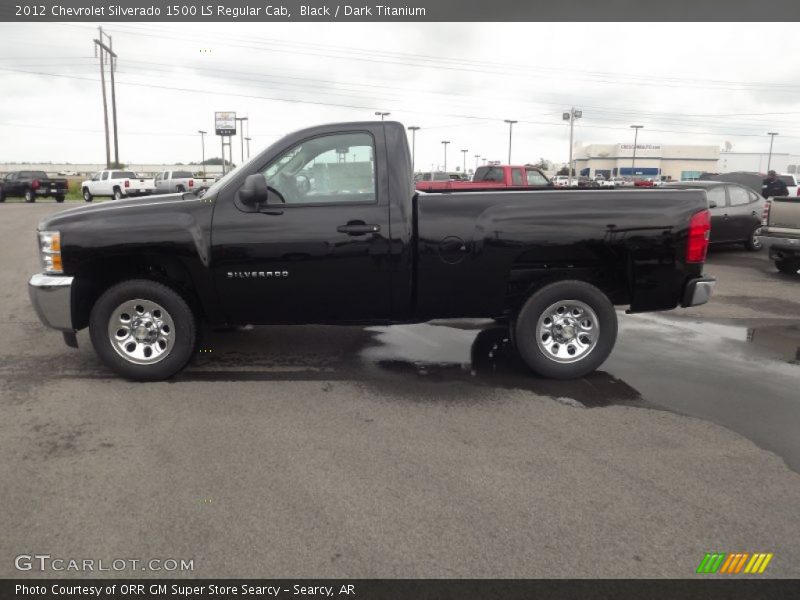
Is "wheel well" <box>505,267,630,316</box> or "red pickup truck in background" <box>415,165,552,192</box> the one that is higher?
"red pickup truck in background" <box>415,165,552,192</box>

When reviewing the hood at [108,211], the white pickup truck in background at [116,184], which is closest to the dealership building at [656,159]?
the white pickup truck in background at [116,184]

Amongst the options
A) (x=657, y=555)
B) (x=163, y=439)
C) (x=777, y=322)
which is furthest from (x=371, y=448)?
(x=777, y=322)

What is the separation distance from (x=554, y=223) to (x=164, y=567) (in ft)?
12.3

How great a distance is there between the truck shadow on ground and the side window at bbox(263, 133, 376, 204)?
1.55 meters

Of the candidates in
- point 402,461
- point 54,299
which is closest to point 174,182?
point 54,299

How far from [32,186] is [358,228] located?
124 ft

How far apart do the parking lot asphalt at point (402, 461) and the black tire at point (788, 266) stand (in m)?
5.90

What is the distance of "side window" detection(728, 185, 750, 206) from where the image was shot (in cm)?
1401

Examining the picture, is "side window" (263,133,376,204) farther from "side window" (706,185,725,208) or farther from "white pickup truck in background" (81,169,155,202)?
"white pickup truck in background" (81,169,155,202)

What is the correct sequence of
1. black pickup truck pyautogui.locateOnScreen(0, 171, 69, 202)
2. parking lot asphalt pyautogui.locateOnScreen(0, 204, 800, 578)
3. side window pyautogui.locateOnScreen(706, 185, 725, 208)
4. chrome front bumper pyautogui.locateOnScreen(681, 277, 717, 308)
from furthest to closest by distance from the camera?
black pickup truck pyautogui.locateOnScreen(0, 171, 69, 202) < side window pyautogui.locateOnScreen(706, 185, 725, 208) < chrome front bumper pyautogui.locateOnScreen(681, 277, 717, 308) < parking lot asphalt pyautogui.locateOnScreen(0, 204, 800, 578)

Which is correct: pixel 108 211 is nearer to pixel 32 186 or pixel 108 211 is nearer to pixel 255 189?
pixel 255 189

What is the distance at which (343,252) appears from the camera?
5.04 meters
